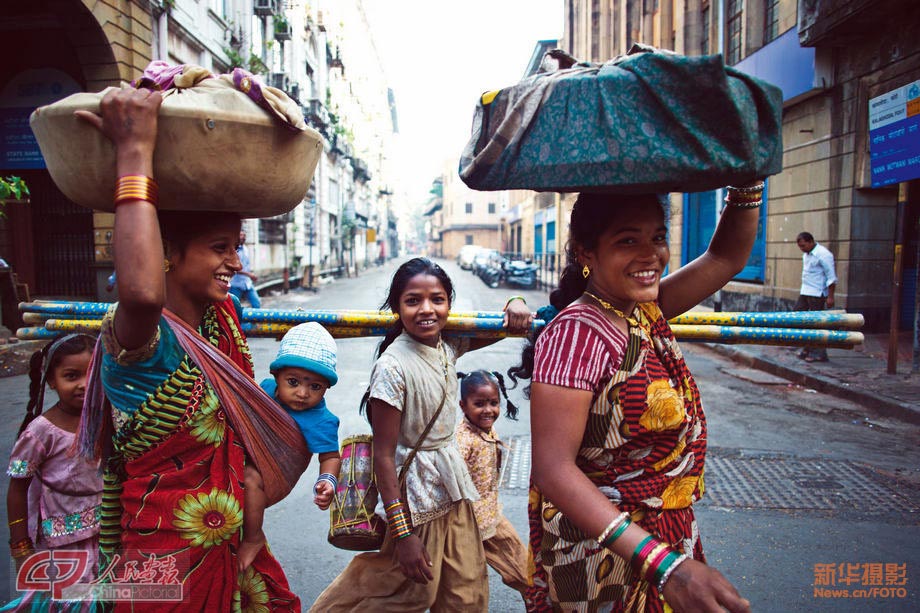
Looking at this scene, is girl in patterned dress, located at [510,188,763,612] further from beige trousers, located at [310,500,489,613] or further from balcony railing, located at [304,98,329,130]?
balcony railing, located at [304,98,329,130]

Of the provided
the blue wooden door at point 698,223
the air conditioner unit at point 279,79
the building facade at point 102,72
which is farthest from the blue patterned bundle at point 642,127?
the air conditioner unit at point 279,79

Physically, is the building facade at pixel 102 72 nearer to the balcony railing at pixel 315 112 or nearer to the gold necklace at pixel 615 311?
the balcony railing at pixel 315 112

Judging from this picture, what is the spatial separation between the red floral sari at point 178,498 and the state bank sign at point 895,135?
9.82 metres


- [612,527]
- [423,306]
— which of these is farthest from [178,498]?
[612,527]

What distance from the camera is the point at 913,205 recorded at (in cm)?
1012

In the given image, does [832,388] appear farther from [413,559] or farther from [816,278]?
[413,559]

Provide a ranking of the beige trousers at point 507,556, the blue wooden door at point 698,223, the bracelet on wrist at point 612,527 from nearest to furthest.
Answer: the bracelet on wrist at point 612,527 < the beige trousers at point 507,556 < the blue wooden door at point 698,223

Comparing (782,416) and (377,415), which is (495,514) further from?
(782,416)

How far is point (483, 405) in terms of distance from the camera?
8.89 ft

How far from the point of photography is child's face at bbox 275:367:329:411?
194cm

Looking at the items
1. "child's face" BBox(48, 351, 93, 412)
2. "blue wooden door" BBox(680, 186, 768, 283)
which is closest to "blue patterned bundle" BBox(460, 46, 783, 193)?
"child's face" BBox(48, 351, 93, 412)

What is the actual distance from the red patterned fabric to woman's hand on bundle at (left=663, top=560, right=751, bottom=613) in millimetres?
280

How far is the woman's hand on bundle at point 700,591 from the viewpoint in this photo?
1.24 meters

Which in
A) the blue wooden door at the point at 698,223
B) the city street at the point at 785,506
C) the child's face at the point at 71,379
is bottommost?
the city street at the point at 785,506
